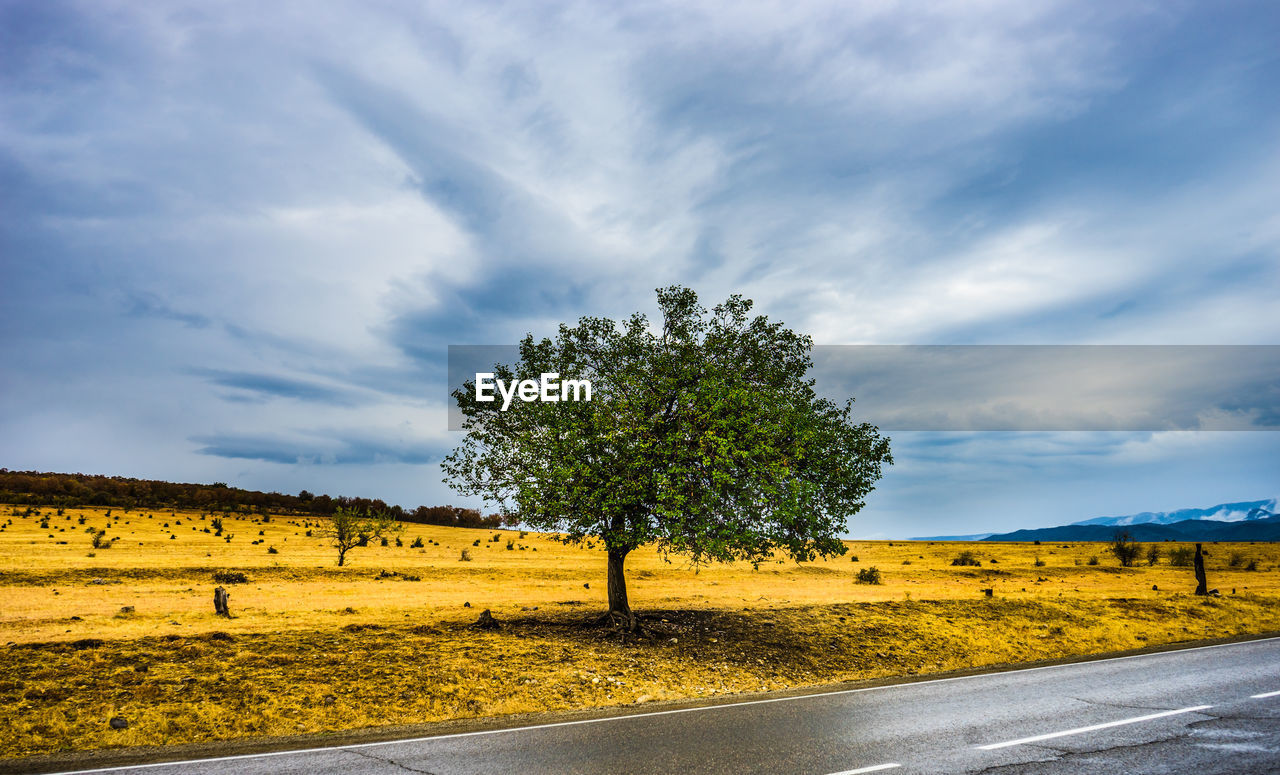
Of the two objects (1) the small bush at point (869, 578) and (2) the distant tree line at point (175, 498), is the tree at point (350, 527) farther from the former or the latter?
(1) the small bush at point (869, 578)

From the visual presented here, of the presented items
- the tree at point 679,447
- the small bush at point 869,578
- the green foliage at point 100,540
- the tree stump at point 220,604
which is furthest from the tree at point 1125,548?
the green foliage at point 100,540

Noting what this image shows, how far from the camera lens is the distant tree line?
282 feet

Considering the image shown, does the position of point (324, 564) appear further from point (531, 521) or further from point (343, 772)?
point (343, 772)

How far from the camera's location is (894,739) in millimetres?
11320

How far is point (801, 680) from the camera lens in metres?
20.2

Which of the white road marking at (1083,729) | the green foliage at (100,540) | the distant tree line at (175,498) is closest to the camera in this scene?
the white road marking at (1083,729)

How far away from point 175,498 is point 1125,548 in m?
119

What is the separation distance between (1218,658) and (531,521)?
2097 centimetres

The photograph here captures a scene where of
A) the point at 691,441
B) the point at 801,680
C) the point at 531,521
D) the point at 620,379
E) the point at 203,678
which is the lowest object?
the point at 801,680

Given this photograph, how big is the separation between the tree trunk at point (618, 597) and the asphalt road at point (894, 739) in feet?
29.0

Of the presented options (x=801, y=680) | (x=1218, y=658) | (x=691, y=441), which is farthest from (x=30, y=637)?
(x=1218, y=658)

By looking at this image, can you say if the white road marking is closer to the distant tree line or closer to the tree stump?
the tree stump

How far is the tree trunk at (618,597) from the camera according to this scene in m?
23.9

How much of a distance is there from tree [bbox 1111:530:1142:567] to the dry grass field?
10076 millimetres
